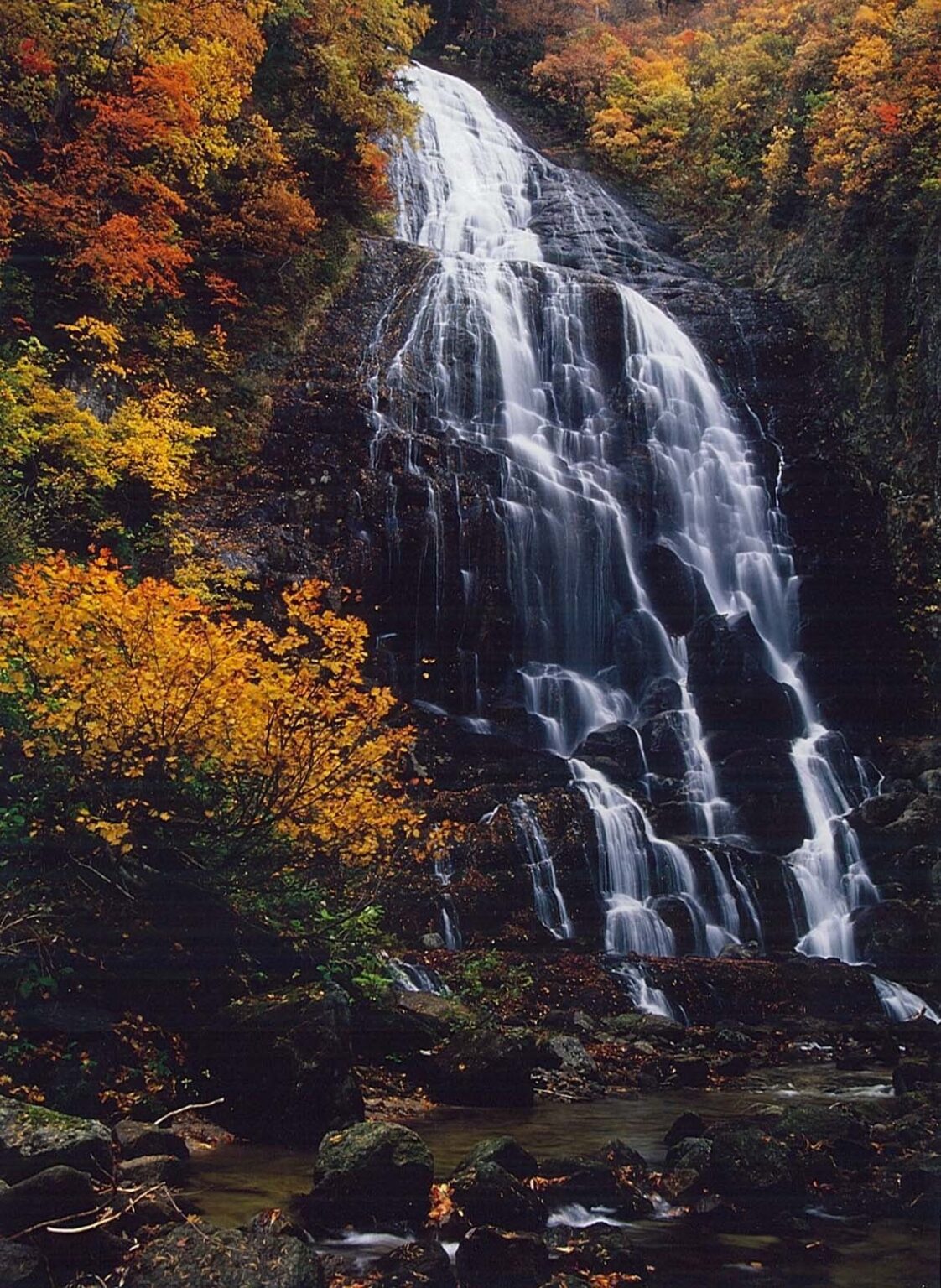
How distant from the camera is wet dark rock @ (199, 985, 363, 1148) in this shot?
686 centimetres

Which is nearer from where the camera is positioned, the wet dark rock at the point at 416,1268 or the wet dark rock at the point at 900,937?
the wet dark rock at the point at 416,1268

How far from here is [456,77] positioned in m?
32.4

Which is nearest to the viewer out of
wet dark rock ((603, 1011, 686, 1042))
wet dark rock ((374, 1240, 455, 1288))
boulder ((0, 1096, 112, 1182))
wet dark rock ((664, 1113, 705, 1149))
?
wet dark rock ((374, 1240, 455, 1288))

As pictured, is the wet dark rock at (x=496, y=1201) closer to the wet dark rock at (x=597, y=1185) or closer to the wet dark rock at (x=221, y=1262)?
the wet dark rock at (x=597, y=1185)

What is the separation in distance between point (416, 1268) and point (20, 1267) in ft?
5.92

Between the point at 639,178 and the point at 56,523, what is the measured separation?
21.7 metres

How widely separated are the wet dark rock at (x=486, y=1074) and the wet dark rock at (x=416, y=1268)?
2808 mm

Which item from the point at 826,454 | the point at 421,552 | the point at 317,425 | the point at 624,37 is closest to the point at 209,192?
the point at 317,425

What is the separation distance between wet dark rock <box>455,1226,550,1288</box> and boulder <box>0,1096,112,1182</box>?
185 cm

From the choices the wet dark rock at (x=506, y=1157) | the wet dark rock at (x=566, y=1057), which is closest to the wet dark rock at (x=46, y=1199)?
the wet dark rock at (x=506, y=1157)

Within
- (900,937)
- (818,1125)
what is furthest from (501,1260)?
(900,937)

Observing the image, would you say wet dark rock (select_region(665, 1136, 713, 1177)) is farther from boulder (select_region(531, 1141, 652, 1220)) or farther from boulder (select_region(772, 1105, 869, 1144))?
boulder (select_region(772, 1105, 869, 1144))

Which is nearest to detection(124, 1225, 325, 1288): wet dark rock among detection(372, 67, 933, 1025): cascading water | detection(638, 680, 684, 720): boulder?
detection(372, 67, 933, 1025): cascading water

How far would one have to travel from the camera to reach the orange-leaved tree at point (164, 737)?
22.8 ft
